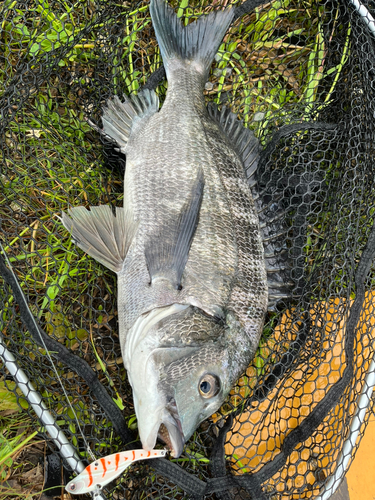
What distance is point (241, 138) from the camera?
2754mm

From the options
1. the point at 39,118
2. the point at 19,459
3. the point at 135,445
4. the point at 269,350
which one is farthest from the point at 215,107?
the point at 19,459

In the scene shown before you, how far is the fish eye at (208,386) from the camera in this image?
201 centimetres

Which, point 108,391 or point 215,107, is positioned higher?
point 215,107

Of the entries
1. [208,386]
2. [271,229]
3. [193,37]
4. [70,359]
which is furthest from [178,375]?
[193,37]

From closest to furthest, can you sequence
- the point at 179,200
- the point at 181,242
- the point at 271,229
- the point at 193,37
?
1. the point at 181,242
2. the point at 179,200
3. the point at 271,229
4. the point at 193,37

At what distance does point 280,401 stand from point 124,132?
2.10 metres

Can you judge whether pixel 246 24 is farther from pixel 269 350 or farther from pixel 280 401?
pixel 280 401

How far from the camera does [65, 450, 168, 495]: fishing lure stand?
1894 mm

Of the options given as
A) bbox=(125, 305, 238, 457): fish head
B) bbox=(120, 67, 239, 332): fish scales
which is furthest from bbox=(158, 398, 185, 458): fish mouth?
bbox=(120, 67, 239, 332): fish scales

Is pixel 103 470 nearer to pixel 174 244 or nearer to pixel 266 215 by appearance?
pixel 174 244

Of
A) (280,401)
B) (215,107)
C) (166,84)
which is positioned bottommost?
(280,401)

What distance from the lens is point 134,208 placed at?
8.15 feet

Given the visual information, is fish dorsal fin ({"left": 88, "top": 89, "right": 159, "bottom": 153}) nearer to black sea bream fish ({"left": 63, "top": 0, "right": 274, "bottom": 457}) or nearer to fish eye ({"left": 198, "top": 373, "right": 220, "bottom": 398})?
black sea bream fish ({"left": 63, "top": 0, "right": 274, "bottom": 457})

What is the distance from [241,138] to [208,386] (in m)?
1.63
